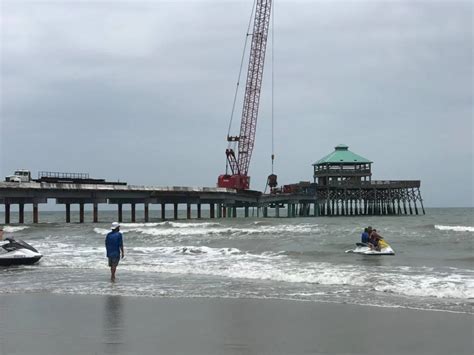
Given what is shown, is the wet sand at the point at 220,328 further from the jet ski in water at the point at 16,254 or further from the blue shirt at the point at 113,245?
the jet ski in water at the point at 16,254

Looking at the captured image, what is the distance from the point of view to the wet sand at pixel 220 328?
808 cm

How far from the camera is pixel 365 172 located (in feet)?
289

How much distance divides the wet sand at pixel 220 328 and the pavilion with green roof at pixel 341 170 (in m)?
76.0

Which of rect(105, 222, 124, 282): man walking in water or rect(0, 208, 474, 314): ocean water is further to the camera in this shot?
rect(105, 222, 124, 282): man walking in water

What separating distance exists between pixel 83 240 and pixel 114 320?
25578 mm

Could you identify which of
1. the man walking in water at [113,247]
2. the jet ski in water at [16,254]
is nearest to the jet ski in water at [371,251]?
the man walking in water at [113,247]

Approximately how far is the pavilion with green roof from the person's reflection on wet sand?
249 feet

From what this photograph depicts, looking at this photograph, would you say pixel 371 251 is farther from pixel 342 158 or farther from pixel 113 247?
pixel 342 158

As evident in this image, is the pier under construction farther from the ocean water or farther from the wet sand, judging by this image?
the wet sand

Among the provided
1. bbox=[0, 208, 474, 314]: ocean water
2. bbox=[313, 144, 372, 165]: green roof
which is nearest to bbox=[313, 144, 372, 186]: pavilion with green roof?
bbox=[313, 144, 372, 165]: green roof

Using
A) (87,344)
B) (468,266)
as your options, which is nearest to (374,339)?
(87,344)

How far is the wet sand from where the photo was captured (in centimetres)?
808

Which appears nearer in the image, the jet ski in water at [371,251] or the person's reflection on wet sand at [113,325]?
the person's reflection on wet sand at [113,325]

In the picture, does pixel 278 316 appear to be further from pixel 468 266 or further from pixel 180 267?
pixel 468 266
